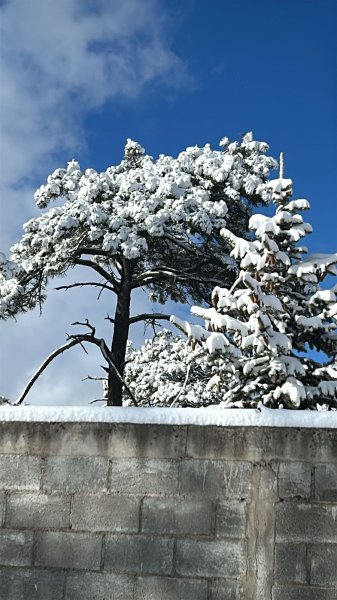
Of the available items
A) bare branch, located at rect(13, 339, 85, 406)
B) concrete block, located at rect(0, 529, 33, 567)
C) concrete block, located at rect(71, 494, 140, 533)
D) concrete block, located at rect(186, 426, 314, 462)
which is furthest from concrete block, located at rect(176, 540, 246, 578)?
bare branch, located at rect(13, 339, 85, 406)

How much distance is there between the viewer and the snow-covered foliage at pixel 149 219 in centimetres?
1558

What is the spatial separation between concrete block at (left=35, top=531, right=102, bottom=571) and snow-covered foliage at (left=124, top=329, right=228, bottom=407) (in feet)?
54.1

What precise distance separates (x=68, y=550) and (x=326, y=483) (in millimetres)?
1756

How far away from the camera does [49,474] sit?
457cm

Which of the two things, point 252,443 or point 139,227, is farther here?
point 139,227

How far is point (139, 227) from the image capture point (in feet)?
51.2

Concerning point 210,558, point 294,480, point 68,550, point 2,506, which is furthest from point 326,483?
point 2,506

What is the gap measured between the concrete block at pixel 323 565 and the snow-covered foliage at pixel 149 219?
11215 mm

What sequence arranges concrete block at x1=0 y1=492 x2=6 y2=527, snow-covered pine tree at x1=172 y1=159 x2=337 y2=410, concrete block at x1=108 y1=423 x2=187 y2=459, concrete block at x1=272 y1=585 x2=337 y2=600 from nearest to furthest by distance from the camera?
1. concrete block at x1=272 y1=585 x2=337 y2=600
2. concrete block at x1=108 y1=423 x2=187 y2=459
3. concrete block at x1=0 y1=492 x2=6 y2=527
4. snow-covered pine tree at x1=172 y1=159 x2=337 y2=410

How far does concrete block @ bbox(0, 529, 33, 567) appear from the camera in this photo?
14.9 ft

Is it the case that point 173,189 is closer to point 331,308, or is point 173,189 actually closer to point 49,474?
point 331,308

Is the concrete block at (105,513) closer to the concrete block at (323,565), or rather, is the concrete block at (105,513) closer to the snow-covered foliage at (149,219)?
the concrete block at (323,565)

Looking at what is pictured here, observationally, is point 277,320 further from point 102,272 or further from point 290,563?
point 102,272

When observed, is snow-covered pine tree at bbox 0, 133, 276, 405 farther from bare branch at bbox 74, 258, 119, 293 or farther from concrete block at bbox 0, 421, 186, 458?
concrete block at bbox 0, 421, 186, 458
